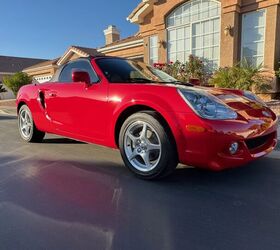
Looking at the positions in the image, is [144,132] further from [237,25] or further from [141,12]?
[141,12]

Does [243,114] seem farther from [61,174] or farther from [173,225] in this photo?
[61,174]

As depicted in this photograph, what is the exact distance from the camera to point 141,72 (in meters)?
4.39

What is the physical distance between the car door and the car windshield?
174mm

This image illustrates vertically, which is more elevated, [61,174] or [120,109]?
[120,109]

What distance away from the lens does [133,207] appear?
2859 millimetres

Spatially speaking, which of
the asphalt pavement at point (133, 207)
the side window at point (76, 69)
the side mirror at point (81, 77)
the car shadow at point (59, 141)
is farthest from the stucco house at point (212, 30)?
the side mirror at point (81, 77)

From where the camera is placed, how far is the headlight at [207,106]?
10.1 feet

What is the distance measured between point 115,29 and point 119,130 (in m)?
23.7

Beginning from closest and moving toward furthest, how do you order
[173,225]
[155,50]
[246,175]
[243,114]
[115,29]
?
[173,225], [243,114], [246,175], [155,50], [115,29]

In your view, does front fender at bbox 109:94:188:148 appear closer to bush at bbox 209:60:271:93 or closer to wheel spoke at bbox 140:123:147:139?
wheel spoke at bbox 140:123:147:139

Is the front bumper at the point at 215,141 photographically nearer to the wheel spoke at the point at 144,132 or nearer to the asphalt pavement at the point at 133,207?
the asphalt pavement at the point at 133,207

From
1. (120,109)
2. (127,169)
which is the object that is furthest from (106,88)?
(127,169)

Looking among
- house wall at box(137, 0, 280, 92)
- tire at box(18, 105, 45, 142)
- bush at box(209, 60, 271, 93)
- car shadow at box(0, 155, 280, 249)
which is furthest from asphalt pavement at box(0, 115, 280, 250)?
house wall at box(137, 0, 280, 92)

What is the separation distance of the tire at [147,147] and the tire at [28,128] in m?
2.59
